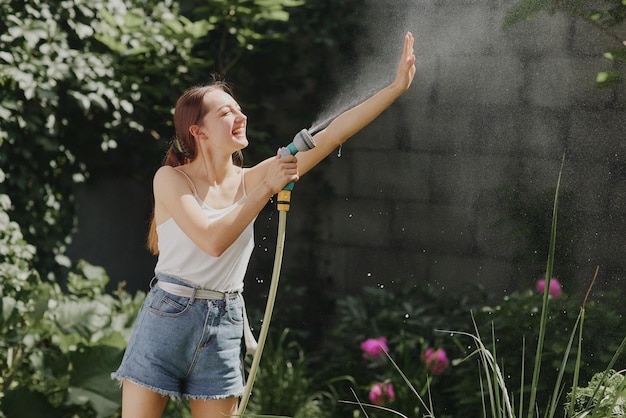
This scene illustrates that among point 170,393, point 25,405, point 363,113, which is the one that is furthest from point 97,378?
point 363,113

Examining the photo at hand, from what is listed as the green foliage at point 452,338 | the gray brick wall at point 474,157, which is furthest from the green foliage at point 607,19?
the green foliage at point 452,338

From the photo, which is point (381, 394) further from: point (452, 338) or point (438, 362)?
point (452, 338)

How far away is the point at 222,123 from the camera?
2195 mm

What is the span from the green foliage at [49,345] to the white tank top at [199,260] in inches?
44.7

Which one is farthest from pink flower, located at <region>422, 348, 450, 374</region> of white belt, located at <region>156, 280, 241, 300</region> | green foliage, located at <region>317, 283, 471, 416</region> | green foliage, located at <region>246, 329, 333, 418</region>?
white belt, located at <region>156, 280, 241, 300</region>

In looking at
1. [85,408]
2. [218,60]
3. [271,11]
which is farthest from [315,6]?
[85,408]

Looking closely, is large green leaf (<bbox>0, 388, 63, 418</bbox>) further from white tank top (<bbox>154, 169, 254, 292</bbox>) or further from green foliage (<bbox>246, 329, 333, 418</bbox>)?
white tank top (<bbox>154, 169, 254, 292</bbox>)

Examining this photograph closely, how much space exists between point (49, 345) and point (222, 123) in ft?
5.45

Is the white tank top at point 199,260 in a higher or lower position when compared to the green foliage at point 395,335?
higher

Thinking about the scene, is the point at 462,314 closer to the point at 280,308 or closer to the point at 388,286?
the point at 388,286

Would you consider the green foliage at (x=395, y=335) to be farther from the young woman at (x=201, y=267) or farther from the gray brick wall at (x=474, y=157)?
the young woman at (x=201, y=267)

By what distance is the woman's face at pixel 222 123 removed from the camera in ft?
7.21

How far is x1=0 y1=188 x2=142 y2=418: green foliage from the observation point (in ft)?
10.3

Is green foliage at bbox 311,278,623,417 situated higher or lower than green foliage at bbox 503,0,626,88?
lower
